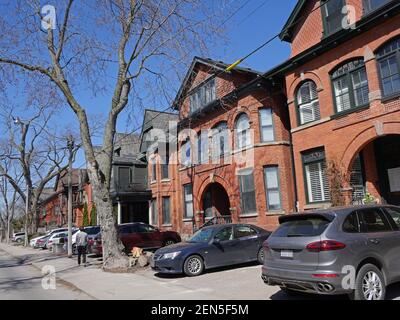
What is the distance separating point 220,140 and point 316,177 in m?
7.91

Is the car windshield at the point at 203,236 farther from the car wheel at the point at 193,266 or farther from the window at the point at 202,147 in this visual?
the window at the point at 202,147

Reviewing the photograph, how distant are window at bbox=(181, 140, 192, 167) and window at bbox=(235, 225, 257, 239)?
44.6 feet

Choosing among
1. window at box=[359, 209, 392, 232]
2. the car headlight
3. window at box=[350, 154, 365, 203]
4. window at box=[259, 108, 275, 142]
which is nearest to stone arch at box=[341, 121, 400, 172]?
window at box=[350, 154, 365, 203]

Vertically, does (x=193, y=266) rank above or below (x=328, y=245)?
below

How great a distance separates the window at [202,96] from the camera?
24.8 m

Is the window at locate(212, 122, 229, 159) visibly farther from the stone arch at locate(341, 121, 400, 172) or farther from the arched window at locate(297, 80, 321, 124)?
the stone arch at locate(341, 121, 400, 172)

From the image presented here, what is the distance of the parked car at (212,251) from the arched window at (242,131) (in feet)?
27.7

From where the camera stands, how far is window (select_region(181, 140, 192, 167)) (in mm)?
27331

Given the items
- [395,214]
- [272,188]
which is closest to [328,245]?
[395,214]

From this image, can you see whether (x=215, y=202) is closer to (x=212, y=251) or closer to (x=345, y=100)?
(x=345, y=100)

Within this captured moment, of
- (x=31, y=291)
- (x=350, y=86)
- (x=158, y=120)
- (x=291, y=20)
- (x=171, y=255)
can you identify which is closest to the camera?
(x=31, y=291)

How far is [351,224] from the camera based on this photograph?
7.14m

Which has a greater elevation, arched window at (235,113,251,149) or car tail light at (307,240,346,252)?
arched window at (235,113,251,149)
